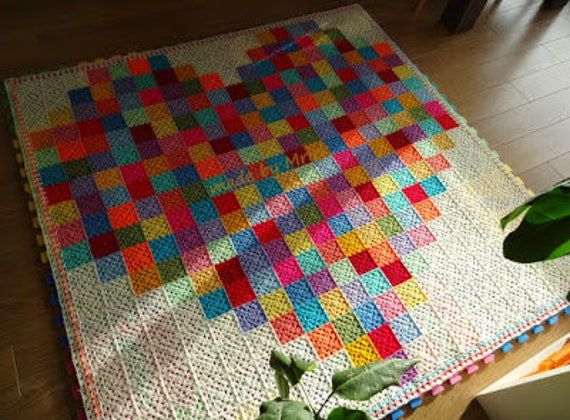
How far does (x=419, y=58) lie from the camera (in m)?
1.91

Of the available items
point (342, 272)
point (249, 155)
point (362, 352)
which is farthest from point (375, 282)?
point (249, 155)

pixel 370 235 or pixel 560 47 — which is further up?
pixel 560 47

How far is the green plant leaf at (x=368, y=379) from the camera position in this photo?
0.71m

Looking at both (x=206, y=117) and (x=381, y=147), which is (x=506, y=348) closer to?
(x=381, y=147)

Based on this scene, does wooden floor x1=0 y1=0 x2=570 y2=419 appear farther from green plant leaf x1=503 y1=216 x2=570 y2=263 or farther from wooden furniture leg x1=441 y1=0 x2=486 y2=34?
green plant leaf x1=503 y1=216 x2=570 y2=263

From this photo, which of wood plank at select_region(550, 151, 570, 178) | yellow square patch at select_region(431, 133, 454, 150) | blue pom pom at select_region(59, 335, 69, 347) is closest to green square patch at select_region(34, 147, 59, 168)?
blue pom pom at select_region(59, 335, 69, 347)

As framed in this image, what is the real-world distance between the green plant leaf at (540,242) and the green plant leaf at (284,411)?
0.36 meters

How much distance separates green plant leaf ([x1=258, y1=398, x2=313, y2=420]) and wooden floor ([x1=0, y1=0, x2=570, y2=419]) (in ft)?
2.20

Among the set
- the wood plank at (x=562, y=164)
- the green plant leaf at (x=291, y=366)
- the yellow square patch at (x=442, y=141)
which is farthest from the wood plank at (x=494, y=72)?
the green plant leaf at (x=291, y=366)

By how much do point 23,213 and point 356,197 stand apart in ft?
3.15

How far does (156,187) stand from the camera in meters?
1.46

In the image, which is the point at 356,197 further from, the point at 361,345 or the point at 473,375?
the point at 473,375

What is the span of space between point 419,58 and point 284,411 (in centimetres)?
159

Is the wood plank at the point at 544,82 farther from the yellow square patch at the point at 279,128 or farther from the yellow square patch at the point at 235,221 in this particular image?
the yellow square patch at the point at 235,221
